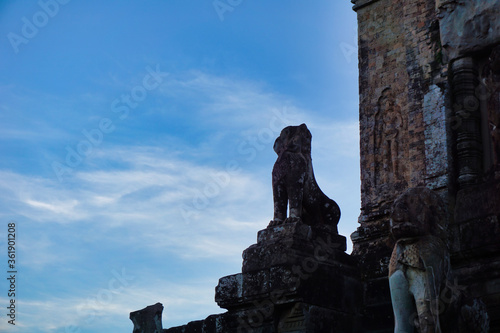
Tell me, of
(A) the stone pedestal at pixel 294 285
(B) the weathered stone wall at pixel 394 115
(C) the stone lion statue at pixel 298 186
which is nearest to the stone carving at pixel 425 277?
(A) the stone pedestal at pixel 294 285

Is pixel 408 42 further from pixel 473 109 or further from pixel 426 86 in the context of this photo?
pixel 473 109

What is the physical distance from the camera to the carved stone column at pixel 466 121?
10.9 m

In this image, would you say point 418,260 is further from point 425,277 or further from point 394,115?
point 394,115

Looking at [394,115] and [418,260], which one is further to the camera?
[394,115]

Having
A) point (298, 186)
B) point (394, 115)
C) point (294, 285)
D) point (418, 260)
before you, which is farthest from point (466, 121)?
point (418, 260)

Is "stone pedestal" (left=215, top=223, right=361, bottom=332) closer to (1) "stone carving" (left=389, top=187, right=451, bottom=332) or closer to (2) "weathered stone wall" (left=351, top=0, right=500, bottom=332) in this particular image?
(2) "weathered stone wall" (left=351, top=0, right=500, bottom=332)

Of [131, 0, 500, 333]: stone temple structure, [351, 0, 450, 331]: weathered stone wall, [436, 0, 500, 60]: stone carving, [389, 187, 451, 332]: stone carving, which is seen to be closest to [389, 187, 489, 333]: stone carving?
[389, 187, 451, 332]: stone carving

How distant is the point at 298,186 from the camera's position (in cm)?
1065

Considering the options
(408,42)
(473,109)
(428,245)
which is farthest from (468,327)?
(408,42)

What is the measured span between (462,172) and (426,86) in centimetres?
177

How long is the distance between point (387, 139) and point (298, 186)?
8.03ft

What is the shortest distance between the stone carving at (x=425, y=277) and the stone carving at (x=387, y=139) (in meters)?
4.04

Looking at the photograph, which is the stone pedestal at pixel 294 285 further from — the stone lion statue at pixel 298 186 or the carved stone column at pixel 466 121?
the carved stone column at pixel 466 121

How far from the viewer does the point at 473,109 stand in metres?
11.2
